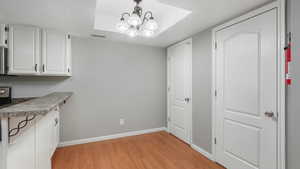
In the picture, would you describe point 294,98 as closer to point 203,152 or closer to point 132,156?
point 203,152

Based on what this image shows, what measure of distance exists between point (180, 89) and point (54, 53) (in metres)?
2.67

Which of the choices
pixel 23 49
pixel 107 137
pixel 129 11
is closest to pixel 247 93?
pixel 129 11

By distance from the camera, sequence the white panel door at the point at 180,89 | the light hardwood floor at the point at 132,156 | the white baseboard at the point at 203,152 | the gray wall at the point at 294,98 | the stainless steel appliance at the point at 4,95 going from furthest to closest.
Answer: the white panel door at the point at 180,89 < the white baseboard at the point at 203,152 < the light hardwood floor at the point at 132,156 < the stainless steel appliance at the point at 4,95 < the gray wall at the point at 294,98

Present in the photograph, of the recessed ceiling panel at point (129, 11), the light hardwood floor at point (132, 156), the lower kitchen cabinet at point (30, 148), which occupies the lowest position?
the light hardwood floor at point (132, 156)

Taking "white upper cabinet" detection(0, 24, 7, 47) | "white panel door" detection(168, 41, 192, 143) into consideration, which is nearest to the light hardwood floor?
"white panel door" detection(168, 41, 192, 143)

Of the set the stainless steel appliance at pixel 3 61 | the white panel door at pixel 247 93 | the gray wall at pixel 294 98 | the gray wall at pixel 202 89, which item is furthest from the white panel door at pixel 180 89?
the stainless steel appliance at pixel 3 61

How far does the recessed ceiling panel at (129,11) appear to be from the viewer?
2.14 m

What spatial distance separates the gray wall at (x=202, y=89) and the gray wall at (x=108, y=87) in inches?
45.7

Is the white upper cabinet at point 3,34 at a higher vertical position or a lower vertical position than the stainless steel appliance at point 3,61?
higher

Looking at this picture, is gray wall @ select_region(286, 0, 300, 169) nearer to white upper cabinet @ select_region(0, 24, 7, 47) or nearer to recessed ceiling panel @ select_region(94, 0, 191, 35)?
recessed ceiling panel @ select_region(94, 0, 191, 35)

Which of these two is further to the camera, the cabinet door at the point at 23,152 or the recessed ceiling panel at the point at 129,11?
the recessed ceiling panel at the point at 129,11

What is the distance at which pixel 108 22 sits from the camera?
251 centimetres

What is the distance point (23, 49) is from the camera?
7.18 ft

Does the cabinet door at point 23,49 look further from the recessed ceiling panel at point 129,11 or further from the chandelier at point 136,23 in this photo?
the chandelier at point 136,23
